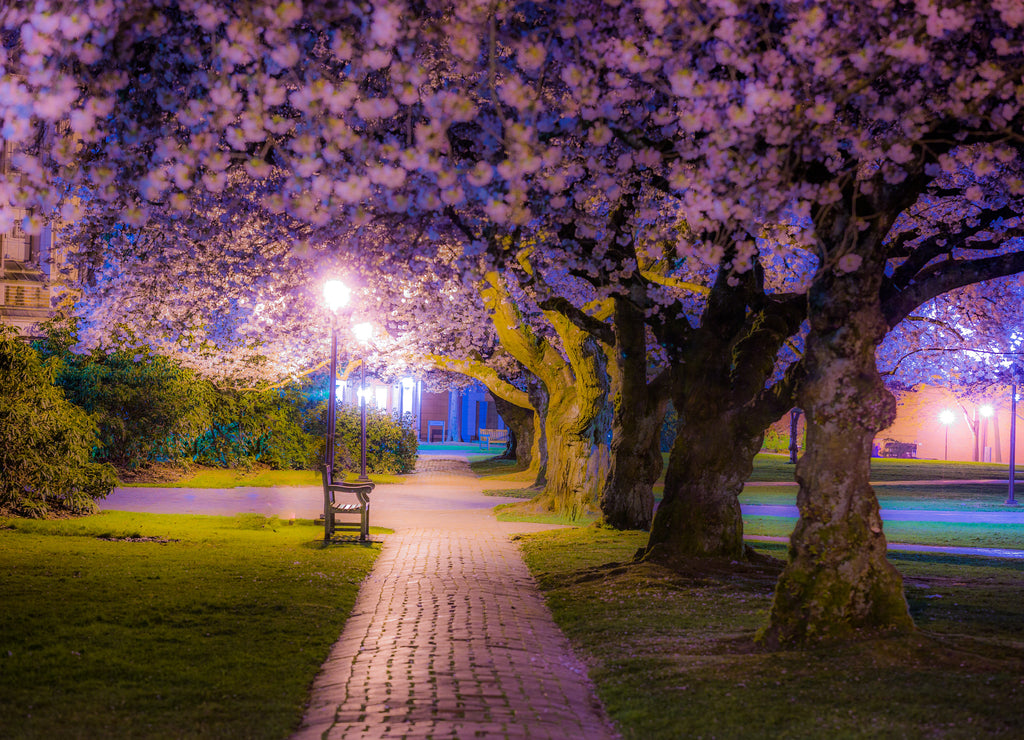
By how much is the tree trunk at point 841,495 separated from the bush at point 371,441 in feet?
73.7

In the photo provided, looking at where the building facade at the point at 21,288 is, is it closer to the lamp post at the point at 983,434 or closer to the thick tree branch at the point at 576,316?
the thick tree branch at the point at 576,316

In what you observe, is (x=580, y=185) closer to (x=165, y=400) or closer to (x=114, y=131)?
(x=114, y=131)

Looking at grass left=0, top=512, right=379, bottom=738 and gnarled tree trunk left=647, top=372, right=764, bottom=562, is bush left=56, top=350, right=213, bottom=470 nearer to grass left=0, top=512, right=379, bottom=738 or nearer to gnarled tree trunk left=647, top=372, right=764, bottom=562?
grass left=0, top=512, right=379, bottom=738

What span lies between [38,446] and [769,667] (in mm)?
12419

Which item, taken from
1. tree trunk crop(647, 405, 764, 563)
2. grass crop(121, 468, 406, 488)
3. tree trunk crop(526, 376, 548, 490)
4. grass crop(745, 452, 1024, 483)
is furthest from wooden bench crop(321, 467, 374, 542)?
grass crop(745, 452, 1024, 483)

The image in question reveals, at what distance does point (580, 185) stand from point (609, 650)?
171 inches

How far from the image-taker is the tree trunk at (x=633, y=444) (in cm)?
1499

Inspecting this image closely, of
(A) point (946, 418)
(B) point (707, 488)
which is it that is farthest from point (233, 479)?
(A) point (946, 418)

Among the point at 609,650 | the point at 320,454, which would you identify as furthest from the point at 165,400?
the point at 609,650

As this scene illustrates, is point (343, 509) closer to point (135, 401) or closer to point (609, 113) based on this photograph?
point (609, 113)

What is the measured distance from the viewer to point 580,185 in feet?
29.5

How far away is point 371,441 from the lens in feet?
100

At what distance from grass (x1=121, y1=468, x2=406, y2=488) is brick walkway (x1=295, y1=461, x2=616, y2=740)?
14.6 meters

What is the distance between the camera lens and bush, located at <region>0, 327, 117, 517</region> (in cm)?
1423
